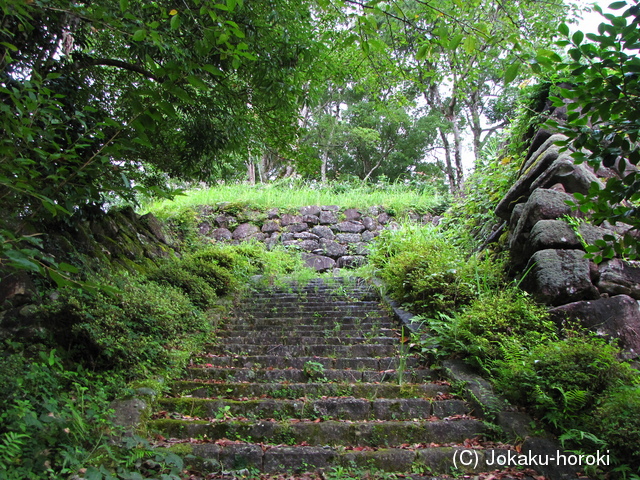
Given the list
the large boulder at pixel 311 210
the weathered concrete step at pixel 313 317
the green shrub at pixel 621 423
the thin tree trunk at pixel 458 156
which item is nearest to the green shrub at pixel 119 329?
the weathered concrete step at pixel 313 317

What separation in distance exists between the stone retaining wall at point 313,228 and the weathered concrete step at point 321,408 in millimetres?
7106

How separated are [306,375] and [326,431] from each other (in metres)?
0.87

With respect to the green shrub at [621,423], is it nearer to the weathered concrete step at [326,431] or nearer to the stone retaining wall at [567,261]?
the weathered concrete step at [326,431]

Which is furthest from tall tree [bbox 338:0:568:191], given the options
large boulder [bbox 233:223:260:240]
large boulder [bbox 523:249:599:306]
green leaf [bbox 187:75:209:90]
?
large boulder [bbox 233:223:260:240]

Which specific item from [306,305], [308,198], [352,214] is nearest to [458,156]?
[352,214]

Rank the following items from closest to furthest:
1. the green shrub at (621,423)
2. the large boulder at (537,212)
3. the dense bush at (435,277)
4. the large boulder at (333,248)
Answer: the green shrub at (621,423) → the large boulder at (537,212) → the dense bush at (435,277) → the large boulder at (333,248)

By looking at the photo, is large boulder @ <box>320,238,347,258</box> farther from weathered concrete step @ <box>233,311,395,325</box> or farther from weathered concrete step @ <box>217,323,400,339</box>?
weathered concrete step @ <box>217,323,400,339</box>

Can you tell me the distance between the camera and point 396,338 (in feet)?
15.0

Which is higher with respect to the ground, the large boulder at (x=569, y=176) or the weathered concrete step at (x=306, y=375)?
the large boulder at (x=569, y=176)

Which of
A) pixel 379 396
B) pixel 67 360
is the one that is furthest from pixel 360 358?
pixel 67 360

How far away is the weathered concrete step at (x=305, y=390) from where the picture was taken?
3.38 meters

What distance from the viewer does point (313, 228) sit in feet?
36.7

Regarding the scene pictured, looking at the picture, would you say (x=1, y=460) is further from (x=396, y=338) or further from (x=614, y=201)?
(x=396, y=338)

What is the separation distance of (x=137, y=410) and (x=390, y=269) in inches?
166
